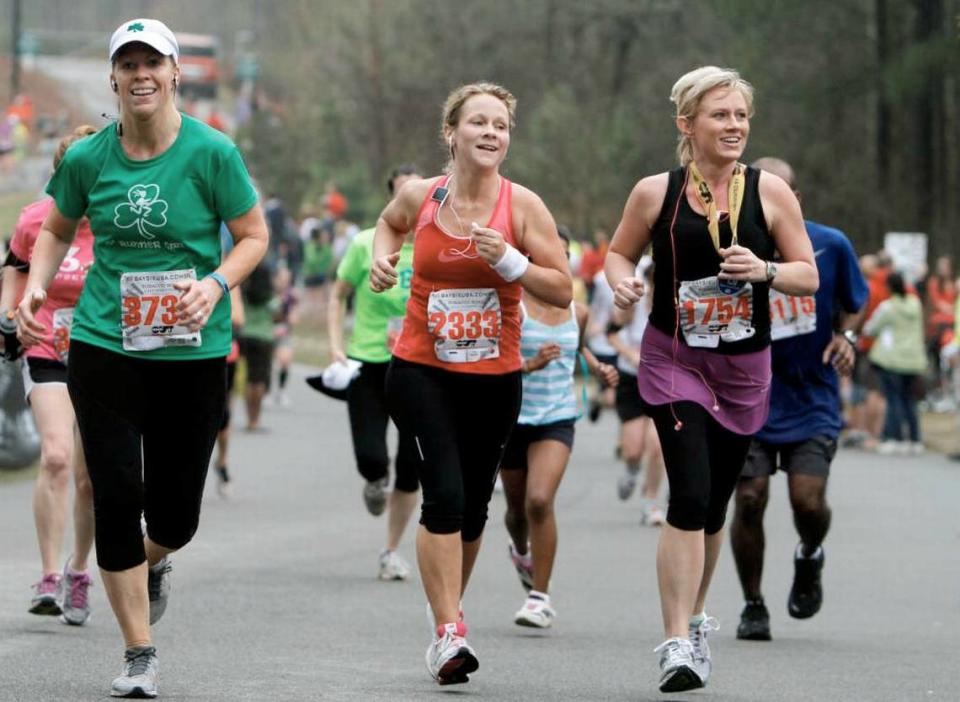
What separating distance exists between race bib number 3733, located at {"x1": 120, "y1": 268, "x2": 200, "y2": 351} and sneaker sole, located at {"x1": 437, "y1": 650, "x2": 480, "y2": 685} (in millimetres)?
1403

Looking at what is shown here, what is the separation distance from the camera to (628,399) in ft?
51.3

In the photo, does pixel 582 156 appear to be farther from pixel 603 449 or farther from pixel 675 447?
pixel 675 447

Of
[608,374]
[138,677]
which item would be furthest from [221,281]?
[608,374]

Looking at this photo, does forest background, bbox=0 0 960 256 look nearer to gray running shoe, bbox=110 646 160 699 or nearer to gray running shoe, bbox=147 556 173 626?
gray running shoe, bbox=147 556 173 626

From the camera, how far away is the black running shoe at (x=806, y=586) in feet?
31.7

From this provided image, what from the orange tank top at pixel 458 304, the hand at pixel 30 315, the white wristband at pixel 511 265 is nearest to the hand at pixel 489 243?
the white wristband at pixel 511 265

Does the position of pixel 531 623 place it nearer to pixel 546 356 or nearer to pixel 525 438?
pixel 525 438

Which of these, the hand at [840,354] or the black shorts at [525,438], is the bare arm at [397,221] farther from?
the hand at [840,354]

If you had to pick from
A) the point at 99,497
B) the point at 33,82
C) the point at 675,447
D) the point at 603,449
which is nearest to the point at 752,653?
the point at 675,447

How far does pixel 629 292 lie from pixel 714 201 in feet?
1.65

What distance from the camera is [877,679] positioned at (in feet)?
27.1

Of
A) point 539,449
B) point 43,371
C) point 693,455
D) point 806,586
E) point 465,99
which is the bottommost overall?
point 806,586

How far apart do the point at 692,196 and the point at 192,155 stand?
1.77m

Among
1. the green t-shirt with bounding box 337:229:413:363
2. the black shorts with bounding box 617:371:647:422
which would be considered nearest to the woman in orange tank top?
the green t-shirt with bounding box 337:229:413:363
